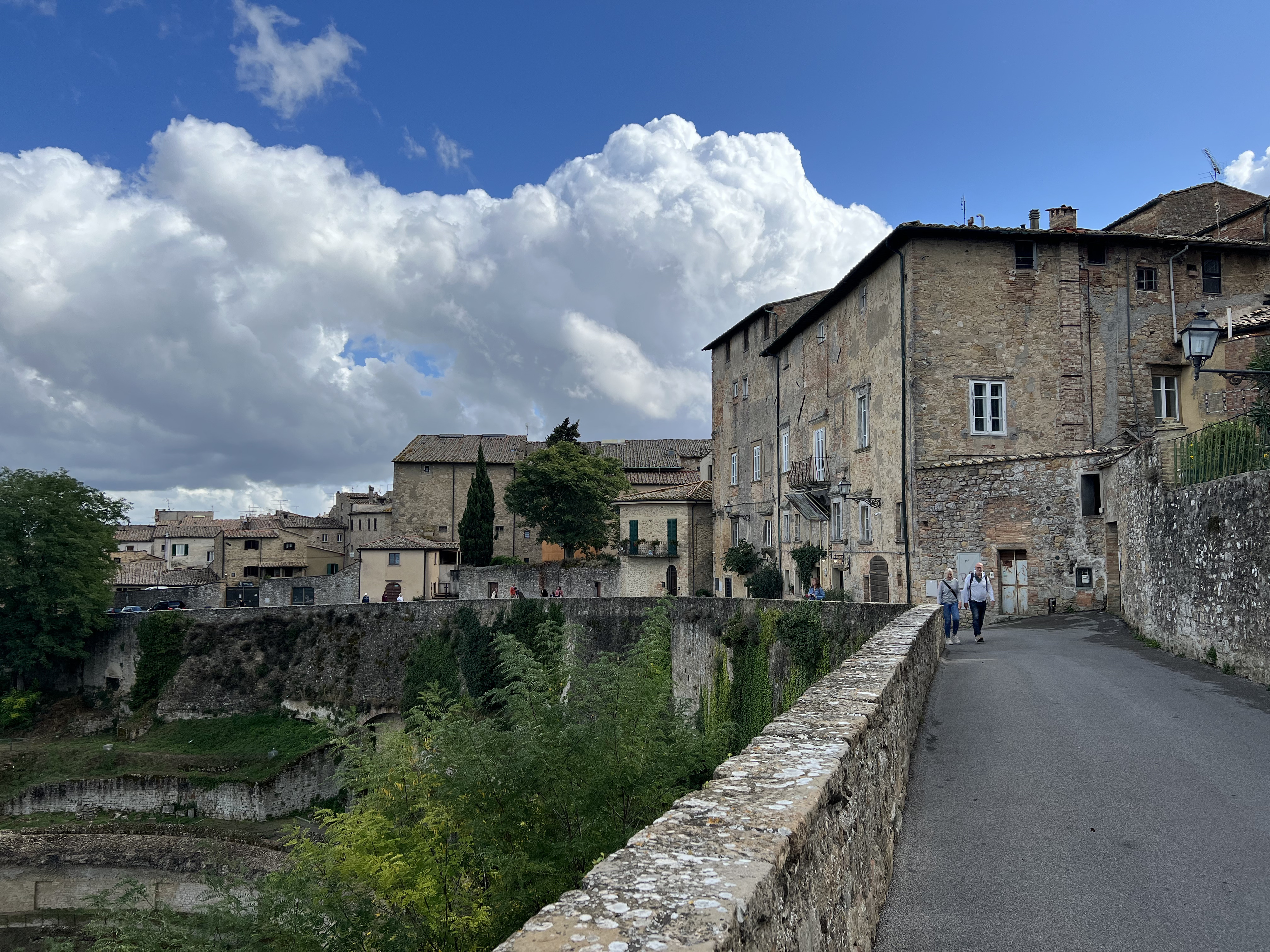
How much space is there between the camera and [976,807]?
5961mm

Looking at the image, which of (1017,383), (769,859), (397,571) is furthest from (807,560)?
(397,571)

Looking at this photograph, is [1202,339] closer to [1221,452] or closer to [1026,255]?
[1221,452]

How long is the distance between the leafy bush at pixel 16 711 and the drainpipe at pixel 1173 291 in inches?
2029

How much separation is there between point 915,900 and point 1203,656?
10197 mm

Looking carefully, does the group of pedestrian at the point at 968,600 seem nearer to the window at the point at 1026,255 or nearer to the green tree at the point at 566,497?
the window at the point at 1026,255

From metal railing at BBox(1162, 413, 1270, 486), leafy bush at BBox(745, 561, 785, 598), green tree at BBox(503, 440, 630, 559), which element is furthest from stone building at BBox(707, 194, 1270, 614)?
green tree at BBox(503, 440, 630, 559)

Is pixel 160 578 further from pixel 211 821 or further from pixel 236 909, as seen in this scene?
pixel 236 909

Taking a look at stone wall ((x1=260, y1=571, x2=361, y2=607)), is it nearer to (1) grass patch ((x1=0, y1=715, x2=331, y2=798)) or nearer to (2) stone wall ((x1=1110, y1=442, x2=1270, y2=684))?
(1) grass patch ((x1=0, y1=715, x2=331, y2=798))

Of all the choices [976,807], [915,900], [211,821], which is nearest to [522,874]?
[915,900]

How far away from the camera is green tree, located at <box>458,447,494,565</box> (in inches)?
2330

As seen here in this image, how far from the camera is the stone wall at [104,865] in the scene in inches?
1035

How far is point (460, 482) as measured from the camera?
234 feet

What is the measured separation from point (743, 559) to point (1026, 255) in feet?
61.3

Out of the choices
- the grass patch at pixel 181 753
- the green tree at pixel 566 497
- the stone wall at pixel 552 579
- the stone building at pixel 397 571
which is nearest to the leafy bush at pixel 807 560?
→ the stone wall at pixel 552 579
